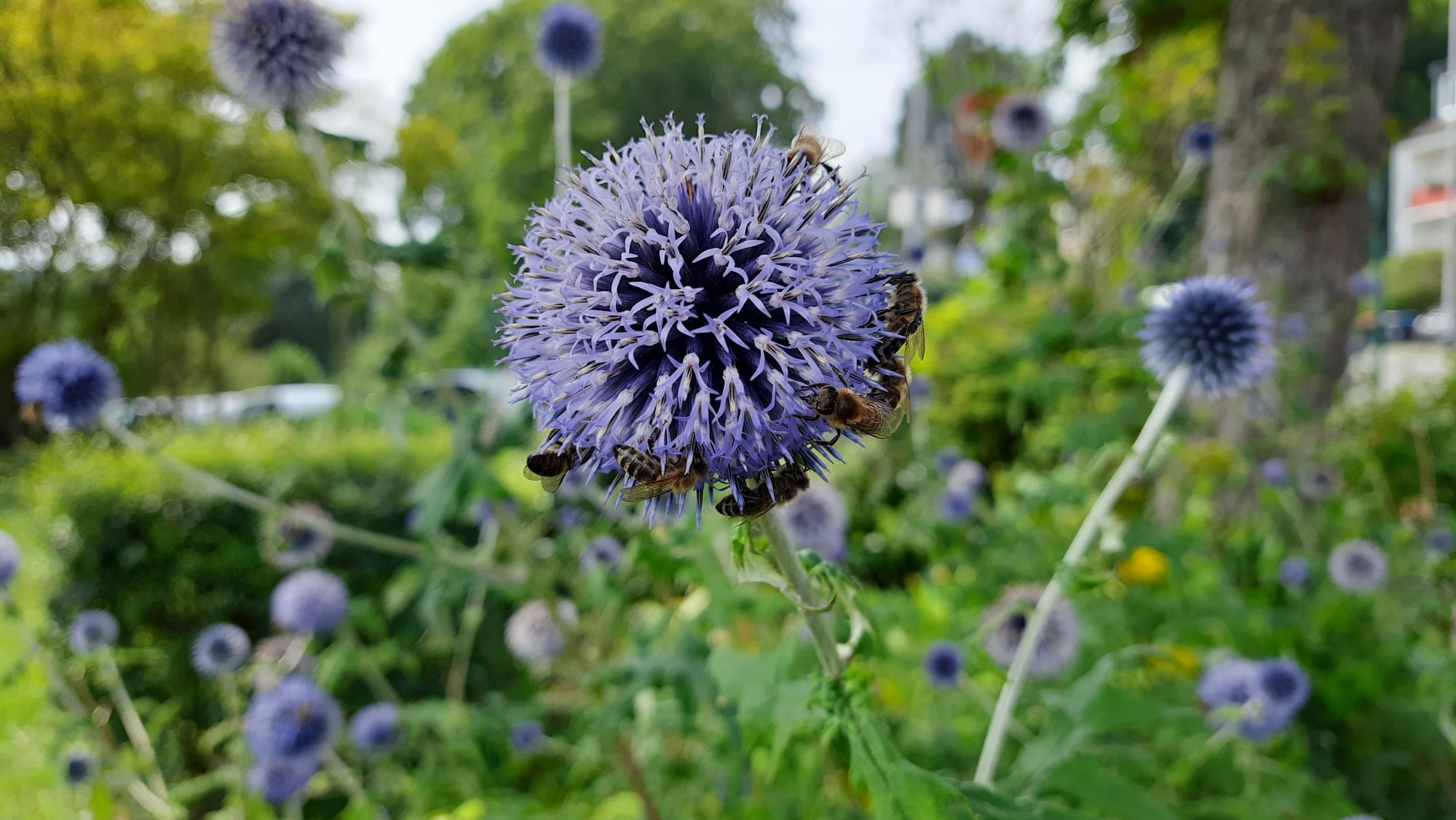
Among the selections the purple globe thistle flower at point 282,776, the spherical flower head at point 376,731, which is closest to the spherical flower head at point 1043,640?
the spherical flower head at point 376,731

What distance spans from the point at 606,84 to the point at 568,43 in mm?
18219

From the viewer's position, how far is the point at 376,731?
3.03m

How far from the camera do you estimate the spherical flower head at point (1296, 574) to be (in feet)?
9.80

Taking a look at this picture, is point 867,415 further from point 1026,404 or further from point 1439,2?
point 1439,2

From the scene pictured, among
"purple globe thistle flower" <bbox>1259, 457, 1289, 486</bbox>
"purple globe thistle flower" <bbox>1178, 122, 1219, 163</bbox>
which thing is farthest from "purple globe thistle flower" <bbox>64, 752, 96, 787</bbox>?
"purple globe thistle flower" <bbox>1178, 122, 1219, 163</bbox>

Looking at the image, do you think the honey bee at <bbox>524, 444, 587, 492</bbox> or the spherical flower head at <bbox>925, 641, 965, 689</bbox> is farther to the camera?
the spherical flower head at <bbox>925, 641, 965, 689</bbox>

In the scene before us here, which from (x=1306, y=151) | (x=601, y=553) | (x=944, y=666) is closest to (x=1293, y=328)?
(x=1306, y=151)

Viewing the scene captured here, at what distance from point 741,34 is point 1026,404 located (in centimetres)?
1964

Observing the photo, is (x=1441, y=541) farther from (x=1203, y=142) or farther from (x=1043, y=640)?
(x=1203, y=142)

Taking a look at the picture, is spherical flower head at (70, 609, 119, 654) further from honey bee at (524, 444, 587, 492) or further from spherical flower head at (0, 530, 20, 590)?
honey bee at (524, 444, 587, 492)

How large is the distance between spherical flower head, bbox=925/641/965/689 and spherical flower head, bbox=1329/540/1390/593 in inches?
59.1

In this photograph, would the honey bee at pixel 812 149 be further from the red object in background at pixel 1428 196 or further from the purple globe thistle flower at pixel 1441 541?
the red object in background at pixel 1428 196

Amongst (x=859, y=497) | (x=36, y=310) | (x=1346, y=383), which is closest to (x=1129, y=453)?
(x=859, y=497)

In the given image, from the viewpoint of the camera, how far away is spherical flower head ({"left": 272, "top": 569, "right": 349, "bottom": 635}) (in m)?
3.08
